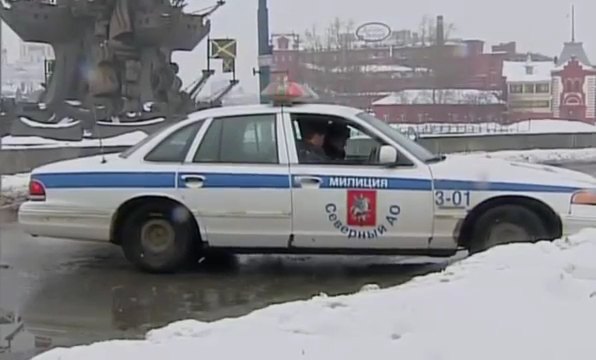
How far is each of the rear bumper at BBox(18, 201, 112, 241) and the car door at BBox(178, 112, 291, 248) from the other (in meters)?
0.78

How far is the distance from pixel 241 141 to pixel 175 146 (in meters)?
0.57

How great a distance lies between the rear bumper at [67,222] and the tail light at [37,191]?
50 millimetres

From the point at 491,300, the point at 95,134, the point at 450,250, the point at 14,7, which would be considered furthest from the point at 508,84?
the point at 491,300

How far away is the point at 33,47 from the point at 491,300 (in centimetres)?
3275

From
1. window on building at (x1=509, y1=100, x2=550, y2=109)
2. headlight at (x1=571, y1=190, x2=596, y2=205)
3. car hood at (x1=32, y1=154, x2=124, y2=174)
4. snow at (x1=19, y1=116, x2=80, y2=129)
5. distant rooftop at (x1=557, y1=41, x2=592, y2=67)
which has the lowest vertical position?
snow at (x1=19, y1=116, x2=80, y2=129)

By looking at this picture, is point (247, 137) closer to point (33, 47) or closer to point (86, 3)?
point (86, 3)

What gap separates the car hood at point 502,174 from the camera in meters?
7.77

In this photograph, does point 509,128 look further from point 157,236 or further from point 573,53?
point 157,236

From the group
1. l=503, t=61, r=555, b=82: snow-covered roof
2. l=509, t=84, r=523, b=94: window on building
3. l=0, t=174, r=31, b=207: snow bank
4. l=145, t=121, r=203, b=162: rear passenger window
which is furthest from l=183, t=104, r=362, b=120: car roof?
l=503, t=61, r=555, b=82: snow-covered roof

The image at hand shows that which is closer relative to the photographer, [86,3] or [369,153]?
[369,153]

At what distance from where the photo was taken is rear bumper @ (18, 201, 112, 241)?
26.9 ft

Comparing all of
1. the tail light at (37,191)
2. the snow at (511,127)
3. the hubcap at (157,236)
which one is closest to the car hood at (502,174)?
the hubcap at (157,236)

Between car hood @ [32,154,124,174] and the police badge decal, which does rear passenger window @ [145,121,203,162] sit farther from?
the police badge decal

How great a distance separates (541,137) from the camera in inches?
966
